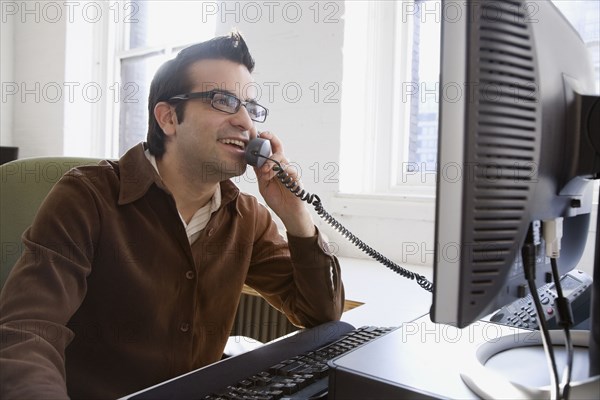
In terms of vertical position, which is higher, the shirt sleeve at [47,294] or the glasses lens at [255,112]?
the glasses lens at [255,112]

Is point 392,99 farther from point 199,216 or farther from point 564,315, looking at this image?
point 564,315

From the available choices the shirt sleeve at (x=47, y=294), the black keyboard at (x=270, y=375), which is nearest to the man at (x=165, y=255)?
the shirt sleeve at (x=47, y=294)

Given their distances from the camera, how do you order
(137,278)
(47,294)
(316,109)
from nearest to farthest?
1. (47,294)
2. (137,278)
3. (316,109)

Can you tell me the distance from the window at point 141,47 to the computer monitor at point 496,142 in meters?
2.43

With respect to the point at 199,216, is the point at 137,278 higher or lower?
lower

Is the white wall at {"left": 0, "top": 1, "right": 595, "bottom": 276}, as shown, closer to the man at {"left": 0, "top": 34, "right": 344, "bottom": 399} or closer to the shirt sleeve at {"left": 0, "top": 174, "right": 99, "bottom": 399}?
the man at {"left": 0, "top": 34, "right": 344, "bottom": 399}

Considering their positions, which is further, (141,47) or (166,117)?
(141,47)

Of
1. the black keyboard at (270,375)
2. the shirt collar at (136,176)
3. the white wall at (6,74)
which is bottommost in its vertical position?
the black keyboard at (270,375)

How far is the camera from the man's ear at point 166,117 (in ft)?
4.07

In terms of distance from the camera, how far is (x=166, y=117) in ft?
4.11

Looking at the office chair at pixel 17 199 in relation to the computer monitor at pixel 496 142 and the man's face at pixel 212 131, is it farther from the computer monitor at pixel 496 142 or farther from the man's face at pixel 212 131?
the computer monitor at pixel 496 142

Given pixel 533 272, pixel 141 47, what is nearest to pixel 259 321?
pixel 533 272

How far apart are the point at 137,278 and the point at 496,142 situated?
751 millimetres

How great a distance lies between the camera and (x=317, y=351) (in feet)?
2.61
